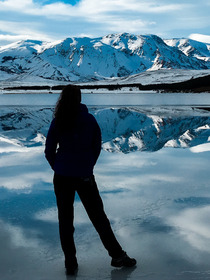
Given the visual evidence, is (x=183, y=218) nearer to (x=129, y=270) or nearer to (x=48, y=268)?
(x=129, y=270)

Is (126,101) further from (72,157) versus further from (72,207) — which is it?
(72,157)

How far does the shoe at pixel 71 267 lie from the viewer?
206 inches

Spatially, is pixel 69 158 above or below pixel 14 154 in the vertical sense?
above

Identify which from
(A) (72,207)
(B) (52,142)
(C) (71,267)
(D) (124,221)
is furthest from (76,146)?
(D) (124,221)

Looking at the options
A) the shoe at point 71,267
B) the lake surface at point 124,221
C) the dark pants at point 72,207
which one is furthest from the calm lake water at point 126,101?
the shoe at point 71,267

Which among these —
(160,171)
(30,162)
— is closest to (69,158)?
(160,171)

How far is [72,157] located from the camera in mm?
5180

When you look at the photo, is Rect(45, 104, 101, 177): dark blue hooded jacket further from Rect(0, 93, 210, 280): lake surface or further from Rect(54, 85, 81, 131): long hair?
Rect(0, 93, 210, 280): lake surface

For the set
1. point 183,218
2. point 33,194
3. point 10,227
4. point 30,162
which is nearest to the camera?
point 10,227

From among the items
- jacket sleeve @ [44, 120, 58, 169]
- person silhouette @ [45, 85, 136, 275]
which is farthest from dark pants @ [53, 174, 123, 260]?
jacket sleeve @ [44, 120, 58, 169]

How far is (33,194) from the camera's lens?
893cm

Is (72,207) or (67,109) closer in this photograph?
(67,109)

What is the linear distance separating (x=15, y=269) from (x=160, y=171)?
6799 millimetres

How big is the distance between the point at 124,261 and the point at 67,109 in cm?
223
